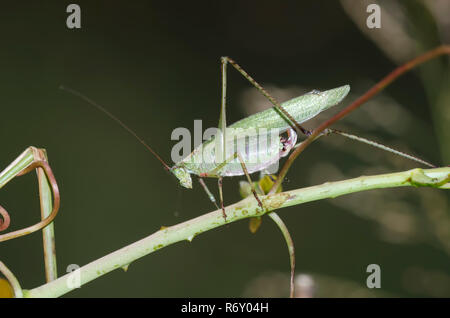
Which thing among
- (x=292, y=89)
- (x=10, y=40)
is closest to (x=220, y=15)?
(x=10, y=40)

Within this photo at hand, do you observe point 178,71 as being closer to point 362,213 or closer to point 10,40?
point 10,40

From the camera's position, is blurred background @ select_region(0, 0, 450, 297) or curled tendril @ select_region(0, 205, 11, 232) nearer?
curled tendril @ select_region(0, 205, 11, 232)

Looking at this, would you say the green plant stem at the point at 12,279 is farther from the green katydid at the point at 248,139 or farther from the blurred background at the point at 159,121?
the blurred background at the point at 159,121

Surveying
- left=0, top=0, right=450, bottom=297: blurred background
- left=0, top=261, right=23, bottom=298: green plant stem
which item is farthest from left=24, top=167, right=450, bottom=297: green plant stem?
left=0, top=0, right=450, bottom=297: blurred background

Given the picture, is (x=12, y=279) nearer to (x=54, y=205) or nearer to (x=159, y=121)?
(x=54, y=205)

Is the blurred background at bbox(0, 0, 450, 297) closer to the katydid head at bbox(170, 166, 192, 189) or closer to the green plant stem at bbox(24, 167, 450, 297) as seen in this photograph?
the katydid head at bbox(170, 166, 192, 189)

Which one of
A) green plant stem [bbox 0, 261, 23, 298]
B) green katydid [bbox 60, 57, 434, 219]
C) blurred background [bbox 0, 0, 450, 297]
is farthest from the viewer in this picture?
blurred background [bbox 0, 0, 450, 297]

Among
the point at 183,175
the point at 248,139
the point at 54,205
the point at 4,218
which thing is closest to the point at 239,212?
the point at 54,205

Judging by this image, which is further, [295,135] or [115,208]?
[115,208]
